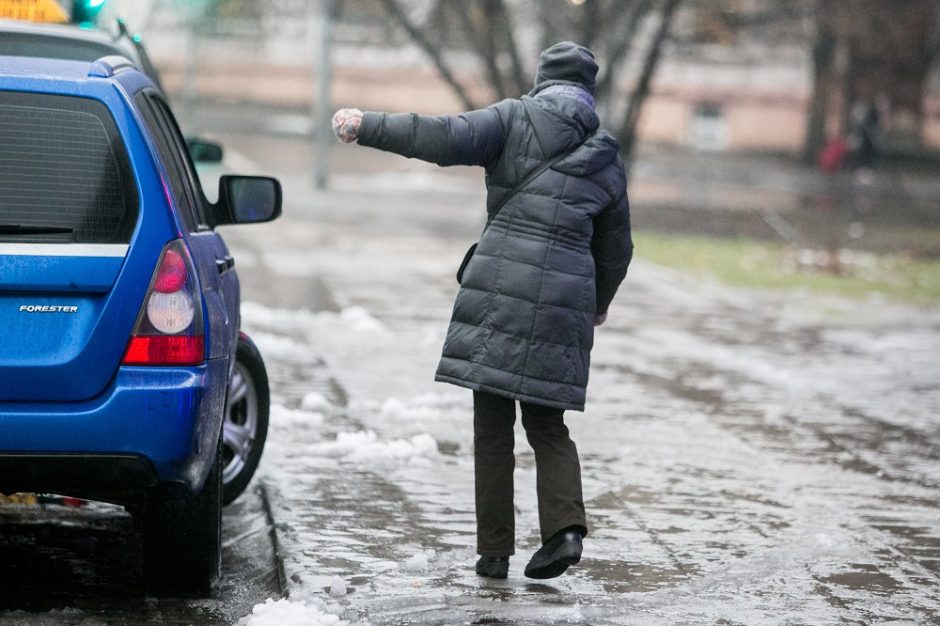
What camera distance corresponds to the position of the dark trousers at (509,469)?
5.69 meters

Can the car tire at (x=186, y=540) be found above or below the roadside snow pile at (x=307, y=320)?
above

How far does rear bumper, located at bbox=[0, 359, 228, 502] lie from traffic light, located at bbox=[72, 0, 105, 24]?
412 cm

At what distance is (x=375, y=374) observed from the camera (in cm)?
1018

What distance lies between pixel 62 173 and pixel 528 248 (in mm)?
1539

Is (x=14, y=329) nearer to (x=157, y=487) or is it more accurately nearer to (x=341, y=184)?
(x=157, y=487)

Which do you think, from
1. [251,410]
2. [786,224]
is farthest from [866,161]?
[251,410]

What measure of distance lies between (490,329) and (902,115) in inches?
1655

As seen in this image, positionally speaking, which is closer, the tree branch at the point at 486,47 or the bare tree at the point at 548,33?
the bare tree at the point at 548,33

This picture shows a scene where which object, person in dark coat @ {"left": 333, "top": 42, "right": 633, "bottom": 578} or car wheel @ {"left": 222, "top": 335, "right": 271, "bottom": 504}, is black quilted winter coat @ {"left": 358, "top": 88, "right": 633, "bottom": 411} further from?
car wheel @ {"left": 222, "top": 335, "right": 271, "bottom": 504}

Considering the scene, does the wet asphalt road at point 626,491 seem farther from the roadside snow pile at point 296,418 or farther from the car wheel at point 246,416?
the car wheel at point 246,416

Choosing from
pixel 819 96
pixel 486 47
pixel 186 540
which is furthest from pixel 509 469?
pixel 819 96

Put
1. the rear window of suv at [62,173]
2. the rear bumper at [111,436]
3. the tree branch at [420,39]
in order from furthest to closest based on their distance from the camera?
the tree branch at [420,39] < the rear window of suv at [62,173] < the rear bumper at [111,436]

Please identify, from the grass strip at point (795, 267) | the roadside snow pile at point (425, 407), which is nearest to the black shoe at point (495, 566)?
the roadside snow pile at point (425, 407)

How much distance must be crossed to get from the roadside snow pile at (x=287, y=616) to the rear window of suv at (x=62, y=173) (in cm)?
119
